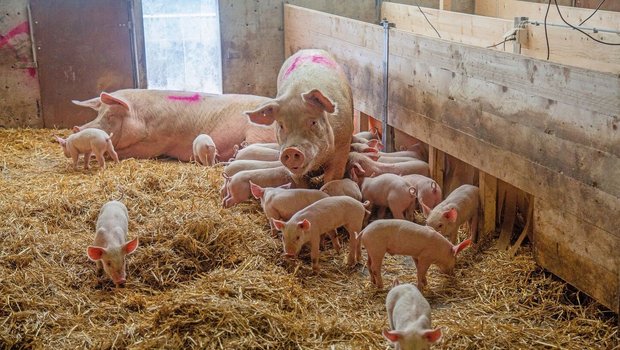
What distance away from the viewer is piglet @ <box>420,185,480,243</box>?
5184mm

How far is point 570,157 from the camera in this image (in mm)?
4336

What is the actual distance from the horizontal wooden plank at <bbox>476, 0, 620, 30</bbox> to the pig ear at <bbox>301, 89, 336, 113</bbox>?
10.8 feet

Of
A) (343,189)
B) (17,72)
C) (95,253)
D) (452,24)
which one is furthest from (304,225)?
(17,72)

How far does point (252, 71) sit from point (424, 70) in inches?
170

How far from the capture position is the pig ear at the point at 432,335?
3.31 m

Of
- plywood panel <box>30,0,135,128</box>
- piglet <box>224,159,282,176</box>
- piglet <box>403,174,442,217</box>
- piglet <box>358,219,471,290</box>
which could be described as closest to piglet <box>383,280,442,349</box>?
piglet <box>358,219,471,290</box>

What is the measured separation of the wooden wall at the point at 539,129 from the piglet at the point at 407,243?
637mm

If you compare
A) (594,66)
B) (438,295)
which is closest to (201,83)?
(594,66)

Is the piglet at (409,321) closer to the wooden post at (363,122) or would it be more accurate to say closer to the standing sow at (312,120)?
the standing sow at (312,120)

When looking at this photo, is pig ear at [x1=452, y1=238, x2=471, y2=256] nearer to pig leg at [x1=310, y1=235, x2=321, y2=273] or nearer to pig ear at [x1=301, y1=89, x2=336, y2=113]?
pig leg at [x1=310, y1=235, x2=321, y2=273]

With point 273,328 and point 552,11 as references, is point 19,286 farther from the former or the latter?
point 552,11

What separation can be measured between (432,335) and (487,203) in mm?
2400

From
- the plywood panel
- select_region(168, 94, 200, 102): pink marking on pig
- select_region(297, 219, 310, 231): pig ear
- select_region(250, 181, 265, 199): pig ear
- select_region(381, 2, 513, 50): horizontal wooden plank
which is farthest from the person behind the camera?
the plywood panel

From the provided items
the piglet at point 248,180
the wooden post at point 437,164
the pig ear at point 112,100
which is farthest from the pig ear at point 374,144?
the pig ear at point 112,100
